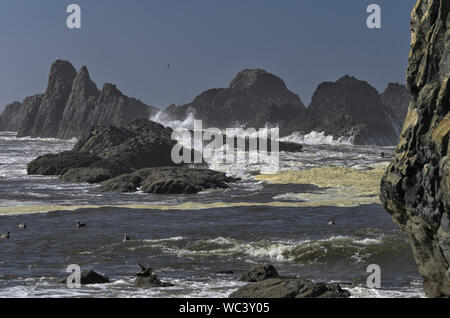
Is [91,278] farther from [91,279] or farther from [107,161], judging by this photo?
[107,161]

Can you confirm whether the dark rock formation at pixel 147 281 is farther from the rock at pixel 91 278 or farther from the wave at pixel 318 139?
the wave at pixel 318 139

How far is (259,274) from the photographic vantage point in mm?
15078

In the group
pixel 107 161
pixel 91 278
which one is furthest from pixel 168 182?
pixel 91 278

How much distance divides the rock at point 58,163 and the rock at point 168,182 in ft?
40.2

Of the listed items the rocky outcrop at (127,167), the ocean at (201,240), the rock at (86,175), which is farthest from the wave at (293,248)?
the rock at (86,175)

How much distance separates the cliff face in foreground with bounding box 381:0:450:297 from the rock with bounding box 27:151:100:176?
1801 inches

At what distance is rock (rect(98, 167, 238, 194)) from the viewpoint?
40594 millimetres

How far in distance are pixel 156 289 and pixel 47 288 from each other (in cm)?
242

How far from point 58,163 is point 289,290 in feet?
155

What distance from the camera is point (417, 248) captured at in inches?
473

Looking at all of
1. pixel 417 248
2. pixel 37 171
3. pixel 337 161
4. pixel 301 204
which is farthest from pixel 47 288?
pixel 337 161

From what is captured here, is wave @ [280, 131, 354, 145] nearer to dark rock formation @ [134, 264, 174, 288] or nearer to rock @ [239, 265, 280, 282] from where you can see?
rock @ [239, 265, 280, 282]
